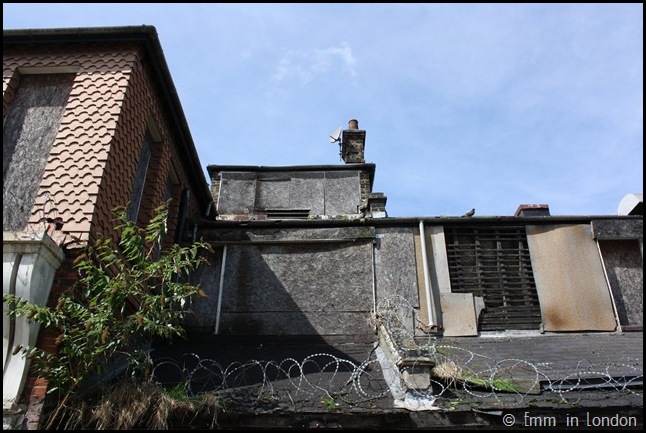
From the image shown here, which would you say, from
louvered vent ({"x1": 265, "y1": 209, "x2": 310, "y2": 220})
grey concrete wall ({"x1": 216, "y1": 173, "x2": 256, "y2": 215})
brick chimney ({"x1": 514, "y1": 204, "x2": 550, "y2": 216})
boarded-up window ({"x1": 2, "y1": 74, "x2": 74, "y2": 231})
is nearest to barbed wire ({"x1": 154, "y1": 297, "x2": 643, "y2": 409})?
boarded-up window ({"x1": 2, "y1": 74, "x2": 74, "y2": 231})

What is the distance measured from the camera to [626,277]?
1034 cm

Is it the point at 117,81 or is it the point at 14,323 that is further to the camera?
the point at 117,81

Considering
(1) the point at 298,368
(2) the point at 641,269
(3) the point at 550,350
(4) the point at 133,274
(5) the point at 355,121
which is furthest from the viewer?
(5) the point at 355,121

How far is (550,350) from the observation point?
27.8 ft

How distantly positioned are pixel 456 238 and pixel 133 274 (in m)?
6.65

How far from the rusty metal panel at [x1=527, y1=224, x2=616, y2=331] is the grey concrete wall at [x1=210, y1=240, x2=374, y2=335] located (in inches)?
132

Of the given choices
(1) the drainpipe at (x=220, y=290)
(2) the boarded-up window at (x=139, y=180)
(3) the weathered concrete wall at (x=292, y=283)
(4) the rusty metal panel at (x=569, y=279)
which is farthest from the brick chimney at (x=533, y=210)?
(2) the boarded-up window at (x=139, y=180)

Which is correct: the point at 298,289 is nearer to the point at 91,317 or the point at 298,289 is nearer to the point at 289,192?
the point at 91,317

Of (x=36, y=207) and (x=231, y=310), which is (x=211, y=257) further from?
(x=36, y=207)

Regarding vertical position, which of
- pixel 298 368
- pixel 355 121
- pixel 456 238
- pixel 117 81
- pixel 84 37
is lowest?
pixel 298 368

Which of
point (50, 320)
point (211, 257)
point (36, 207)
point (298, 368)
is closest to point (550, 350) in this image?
point (298, 368)

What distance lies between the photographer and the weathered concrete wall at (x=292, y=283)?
9.66m

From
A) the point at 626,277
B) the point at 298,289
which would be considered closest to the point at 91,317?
the point at 298,289

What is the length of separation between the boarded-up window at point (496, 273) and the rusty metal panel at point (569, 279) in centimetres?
18
